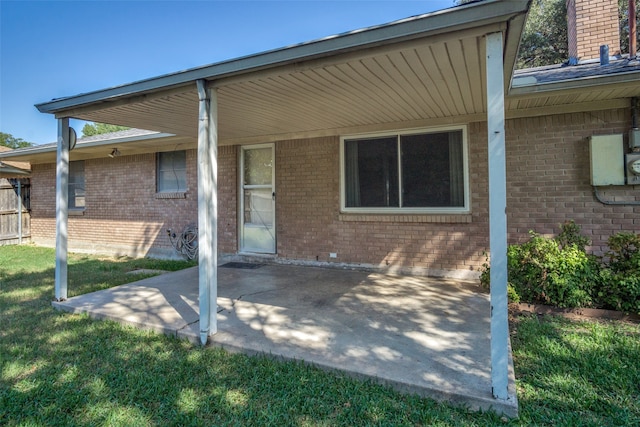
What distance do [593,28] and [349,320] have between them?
600cm

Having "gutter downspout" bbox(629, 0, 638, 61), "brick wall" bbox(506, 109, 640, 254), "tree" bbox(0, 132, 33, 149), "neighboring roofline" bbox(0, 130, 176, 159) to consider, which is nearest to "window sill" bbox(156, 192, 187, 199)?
"neighboring roofline" bbox(0, 130, 176, 159)

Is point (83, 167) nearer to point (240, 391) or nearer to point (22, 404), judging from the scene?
point (22, 404)

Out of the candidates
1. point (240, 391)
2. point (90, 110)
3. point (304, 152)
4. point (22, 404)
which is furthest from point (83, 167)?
point (240, 391)

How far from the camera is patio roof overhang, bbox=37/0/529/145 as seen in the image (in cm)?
246

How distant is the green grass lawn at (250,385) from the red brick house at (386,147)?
452mm

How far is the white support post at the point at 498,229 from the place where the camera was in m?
2.19

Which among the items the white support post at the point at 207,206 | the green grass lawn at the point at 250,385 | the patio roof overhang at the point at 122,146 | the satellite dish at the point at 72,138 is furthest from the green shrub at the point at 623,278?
the patio roof overhang at the point at 122,146

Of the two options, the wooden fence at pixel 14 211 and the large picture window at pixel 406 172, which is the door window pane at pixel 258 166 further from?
the wooden fence at pixel 14 211

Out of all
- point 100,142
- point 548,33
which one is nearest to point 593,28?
point 100,142

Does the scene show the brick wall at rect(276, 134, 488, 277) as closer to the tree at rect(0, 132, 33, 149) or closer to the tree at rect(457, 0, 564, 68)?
the tree at rect(457, 0, 564, 68)

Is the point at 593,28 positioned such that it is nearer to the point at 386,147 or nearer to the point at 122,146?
the point at 386,147

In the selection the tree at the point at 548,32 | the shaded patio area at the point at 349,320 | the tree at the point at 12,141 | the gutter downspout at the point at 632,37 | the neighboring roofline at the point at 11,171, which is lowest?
the shaded patio area at the point at 349,320

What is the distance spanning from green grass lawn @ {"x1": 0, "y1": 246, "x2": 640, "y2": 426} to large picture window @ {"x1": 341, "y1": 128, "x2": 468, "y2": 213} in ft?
7.69

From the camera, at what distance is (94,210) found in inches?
363
